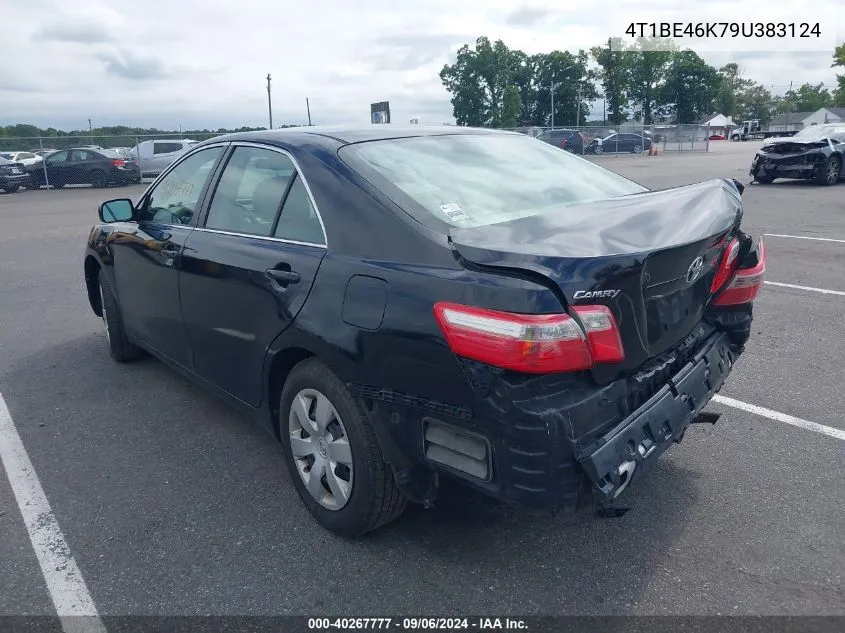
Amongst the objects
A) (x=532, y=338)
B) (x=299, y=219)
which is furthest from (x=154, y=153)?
(x=532, y=338)

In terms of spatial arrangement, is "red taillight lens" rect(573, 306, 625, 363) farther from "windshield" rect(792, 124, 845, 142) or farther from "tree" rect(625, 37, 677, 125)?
"tree" rect(625, 37, 677, 125)

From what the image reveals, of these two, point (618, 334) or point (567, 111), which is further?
point (567, 111)

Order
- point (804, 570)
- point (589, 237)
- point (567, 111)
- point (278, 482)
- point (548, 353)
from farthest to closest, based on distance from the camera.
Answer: point (567, 111)
point (278, 482)
point (804, 570)
point (589, 237)
point (548, 353)

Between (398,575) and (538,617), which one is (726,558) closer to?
(538,617)

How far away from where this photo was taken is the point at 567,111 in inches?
3962

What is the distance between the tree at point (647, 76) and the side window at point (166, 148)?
80419mm

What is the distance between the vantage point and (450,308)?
237 centimetres

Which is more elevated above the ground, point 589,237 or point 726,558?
point 589,237

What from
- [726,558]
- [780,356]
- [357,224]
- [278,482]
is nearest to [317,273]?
[357,224]

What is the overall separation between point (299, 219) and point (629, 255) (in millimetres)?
1435

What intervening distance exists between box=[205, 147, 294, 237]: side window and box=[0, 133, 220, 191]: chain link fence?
2183 centimetres

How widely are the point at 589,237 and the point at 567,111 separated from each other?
104 meters

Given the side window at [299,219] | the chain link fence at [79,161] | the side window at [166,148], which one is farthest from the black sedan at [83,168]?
the side window at [299,219]

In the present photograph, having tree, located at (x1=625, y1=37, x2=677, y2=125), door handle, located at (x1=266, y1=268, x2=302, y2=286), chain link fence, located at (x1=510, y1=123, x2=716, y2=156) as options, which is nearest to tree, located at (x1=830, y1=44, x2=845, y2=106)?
chain link fence, located at (x1=510, y1=123, x2=716, y2=156)
